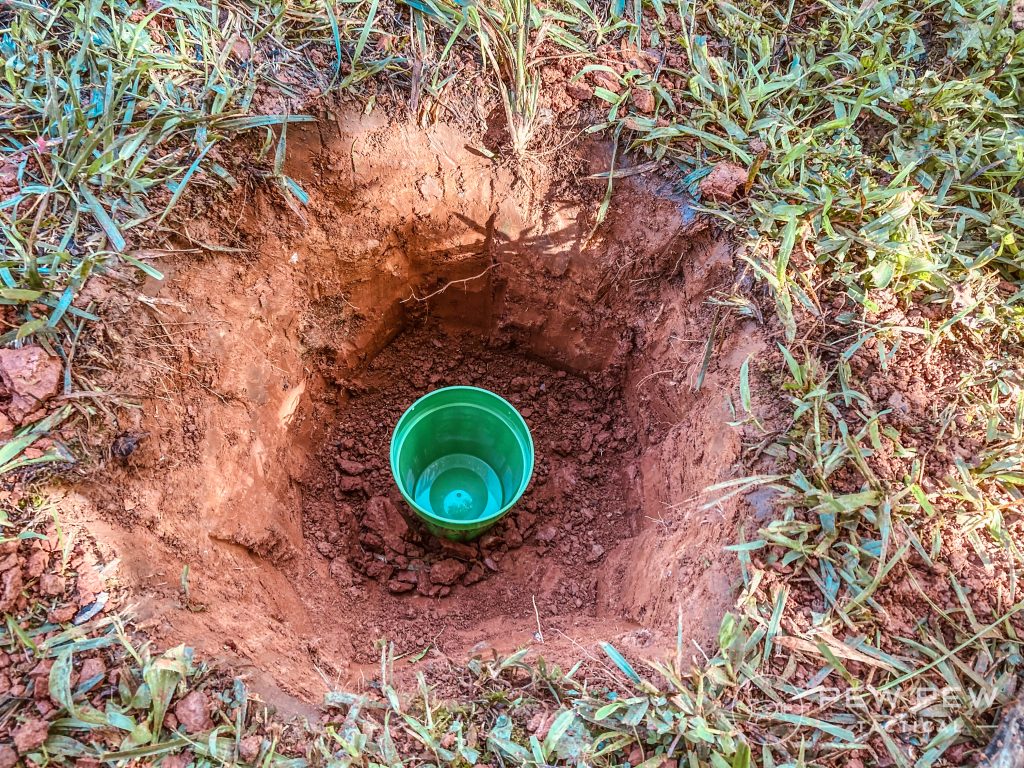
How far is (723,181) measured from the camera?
2023 millimetres

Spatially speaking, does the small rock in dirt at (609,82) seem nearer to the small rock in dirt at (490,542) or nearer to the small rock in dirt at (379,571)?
the small rock in dirt at (490,542)

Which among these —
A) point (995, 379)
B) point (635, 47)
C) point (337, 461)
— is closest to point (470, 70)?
point (635, 47)

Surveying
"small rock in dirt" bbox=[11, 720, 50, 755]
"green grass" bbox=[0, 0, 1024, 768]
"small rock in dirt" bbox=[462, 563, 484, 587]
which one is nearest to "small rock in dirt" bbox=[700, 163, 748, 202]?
"green grass" bbox=[0, 0, 1024, 768]

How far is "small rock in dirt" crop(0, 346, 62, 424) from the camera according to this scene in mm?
1529

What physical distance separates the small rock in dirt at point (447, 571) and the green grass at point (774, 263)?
0.68 m

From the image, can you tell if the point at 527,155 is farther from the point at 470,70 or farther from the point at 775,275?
the point at 775,275

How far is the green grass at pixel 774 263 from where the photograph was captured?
1432mm

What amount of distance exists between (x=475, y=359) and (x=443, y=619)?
1.10 m

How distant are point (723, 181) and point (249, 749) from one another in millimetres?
2112

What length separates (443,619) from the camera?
7.09 feet

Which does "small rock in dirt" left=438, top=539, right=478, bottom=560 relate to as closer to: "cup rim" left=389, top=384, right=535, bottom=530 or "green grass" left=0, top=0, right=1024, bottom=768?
"cup rim" left=389, top=384, right=535, bottom=530

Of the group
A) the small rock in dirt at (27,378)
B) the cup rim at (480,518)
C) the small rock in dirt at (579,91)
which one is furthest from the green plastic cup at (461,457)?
the small rock in dirt at (579,91)

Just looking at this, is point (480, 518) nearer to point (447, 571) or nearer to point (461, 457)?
point (447, 571)

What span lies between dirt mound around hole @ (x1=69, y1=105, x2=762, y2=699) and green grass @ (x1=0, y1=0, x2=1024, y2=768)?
14 cm
